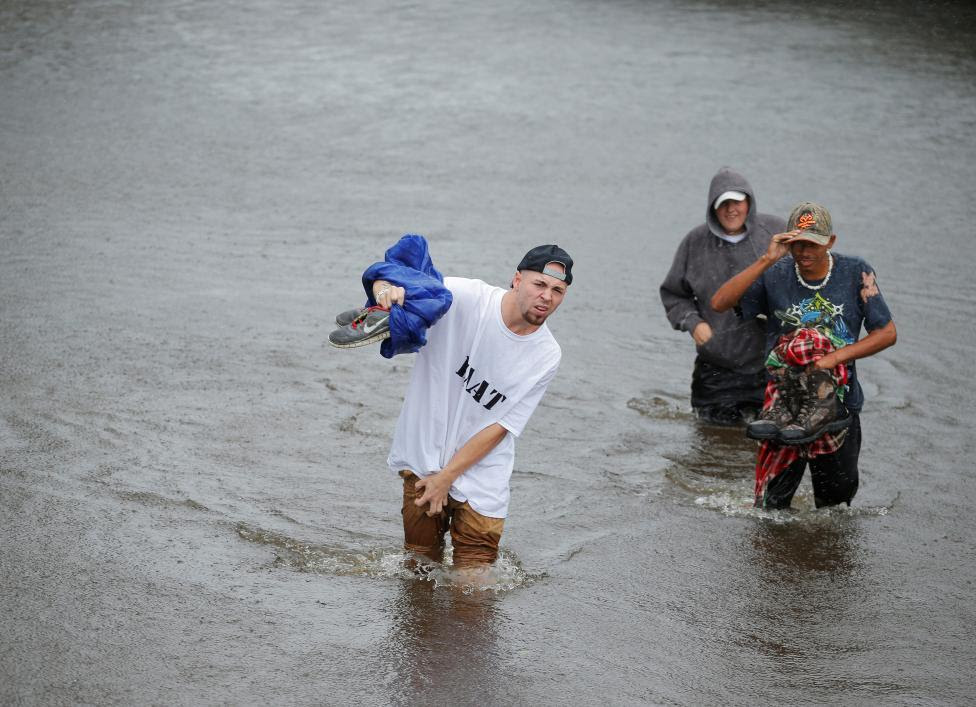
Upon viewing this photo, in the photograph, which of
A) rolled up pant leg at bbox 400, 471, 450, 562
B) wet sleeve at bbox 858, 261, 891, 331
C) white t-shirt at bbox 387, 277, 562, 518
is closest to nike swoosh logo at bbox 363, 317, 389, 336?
white t-shirt at bbox 387, 277, 562, 518

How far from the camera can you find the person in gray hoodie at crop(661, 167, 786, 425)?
24.4 feet

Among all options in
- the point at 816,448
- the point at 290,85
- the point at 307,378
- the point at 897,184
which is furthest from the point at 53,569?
the point at 290,85

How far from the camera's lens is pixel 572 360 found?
8914 mm

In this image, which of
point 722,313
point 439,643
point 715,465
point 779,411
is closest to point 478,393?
point 439,643

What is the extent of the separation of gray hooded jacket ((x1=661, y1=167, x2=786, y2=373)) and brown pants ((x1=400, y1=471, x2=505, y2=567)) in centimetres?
272

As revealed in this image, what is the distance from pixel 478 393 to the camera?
505 centimetres

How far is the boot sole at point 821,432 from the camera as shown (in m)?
5.96

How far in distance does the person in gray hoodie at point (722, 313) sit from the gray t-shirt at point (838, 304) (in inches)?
52.0

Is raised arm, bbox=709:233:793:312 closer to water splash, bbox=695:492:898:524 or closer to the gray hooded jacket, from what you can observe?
water splash, bbox=695:492:898:524

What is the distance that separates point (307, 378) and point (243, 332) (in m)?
0.93

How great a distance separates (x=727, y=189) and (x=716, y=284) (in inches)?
23.4

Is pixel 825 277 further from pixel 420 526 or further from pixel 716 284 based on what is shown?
pixel 420 526

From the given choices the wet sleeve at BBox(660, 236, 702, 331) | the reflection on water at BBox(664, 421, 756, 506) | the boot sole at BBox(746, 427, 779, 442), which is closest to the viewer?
the boot sole at BBox(746, 427, 779, 442)

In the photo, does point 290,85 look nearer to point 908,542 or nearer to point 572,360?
point 572,360
